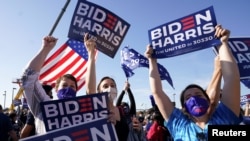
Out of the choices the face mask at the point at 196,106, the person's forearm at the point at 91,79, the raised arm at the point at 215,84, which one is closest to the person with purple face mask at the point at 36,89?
the person's forearm at the point at 91,79

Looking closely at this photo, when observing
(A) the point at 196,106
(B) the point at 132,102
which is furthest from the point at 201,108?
(B) the point at 132,102

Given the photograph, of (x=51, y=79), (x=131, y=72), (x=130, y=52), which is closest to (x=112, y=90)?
(x=51, y=79)

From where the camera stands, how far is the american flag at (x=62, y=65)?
709 centimetres

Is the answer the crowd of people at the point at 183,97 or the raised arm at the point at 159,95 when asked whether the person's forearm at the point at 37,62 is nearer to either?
the crowd of people at the point at 183,97

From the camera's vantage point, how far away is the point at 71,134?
231 cm

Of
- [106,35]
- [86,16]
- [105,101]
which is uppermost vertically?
[86,16]

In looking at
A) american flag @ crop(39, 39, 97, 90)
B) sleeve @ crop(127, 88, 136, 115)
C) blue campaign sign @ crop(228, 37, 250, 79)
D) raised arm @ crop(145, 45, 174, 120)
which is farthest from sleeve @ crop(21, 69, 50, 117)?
blue campaign sign @ crop(228, 37, 250, 79)

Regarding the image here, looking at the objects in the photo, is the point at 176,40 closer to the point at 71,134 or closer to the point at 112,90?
the point at 112,90

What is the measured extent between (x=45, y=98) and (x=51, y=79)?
395cm

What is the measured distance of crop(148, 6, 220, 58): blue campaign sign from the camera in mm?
4418

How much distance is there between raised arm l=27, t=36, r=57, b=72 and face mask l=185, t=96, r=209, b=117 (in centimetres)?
152

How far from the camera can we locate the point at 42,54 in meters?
3.31

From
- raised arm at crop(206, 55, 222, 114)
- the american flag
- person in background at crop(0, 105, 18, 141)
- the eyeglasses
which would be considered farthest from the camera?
the american flag

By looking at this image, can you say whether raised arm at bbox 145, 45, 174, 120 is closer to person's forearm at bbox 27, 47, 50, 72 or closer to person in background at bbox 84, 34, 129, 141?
person in background at bbox 84, 34, 129, 141
